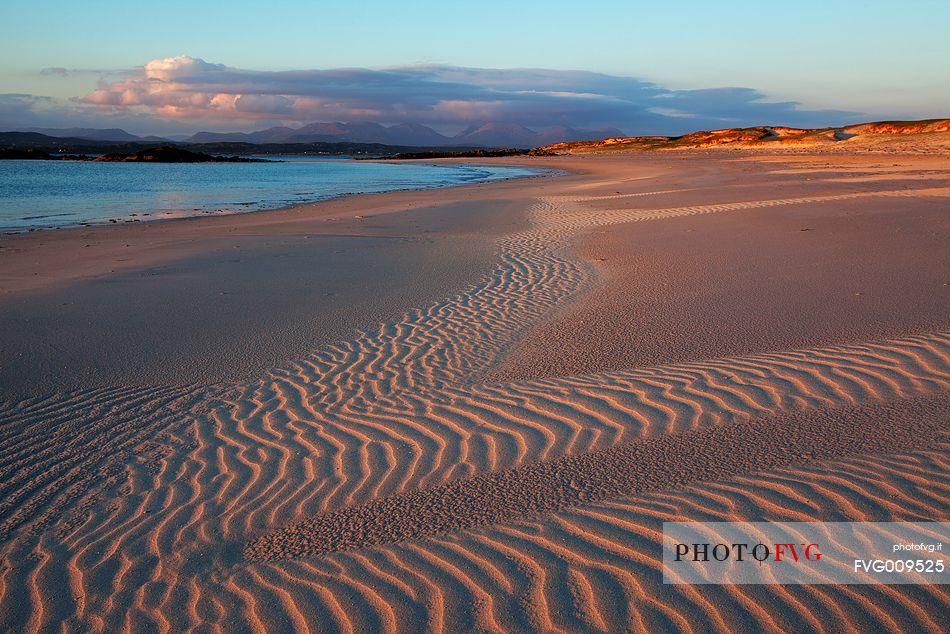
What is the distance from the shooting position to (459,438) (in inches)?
193

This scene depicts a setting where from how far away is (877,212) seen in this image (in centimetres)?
1473

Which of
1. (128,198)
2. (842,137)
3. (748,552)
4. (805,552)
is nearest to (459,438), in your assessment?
(748,552)

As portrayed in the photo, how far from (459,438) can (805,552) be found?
229 cm

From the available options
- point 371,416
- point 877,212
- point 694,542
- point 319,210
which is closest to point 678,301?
point 371,416

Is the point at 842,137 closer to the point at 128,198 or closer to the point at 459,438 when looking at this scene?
the point at 128,198

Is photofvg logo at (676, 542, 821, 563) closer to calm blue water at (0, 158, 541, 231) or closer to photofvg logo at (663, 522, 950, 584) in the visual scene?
photofvg logo at (663, 522, 950, 584)

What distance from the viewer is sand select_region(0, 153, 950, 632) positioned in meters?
3.23

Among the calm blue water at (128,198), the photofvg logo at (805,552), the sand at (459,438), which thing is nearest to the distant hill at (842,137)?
the calm blue water at (128,198)

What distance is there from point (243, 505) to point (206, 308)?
4837mm

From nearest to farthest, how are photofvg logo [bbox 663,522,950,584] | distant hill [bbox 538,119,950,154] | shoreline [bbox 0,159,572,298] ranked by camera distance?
photofvg logo [bbox 663,522,950,584]
shoreline [bbox 0,159,572,298]
distant hill [bbox 538,119,950,154]

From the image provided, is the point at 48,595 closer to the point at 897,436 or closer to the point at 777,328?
the point at 897,436

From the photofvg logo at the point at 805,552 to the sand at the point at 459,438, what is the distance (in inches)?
4.1

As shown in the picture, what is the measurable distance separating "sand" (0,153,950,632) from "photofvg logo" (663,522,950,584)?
0.10 metres

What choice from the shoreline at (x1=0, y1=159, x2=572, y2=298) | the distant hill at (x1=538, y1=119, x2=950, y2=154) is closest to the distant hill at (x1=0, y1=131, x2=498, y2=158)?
the distant hill at (x1=538, y1=119, x2=950, y2=154)
